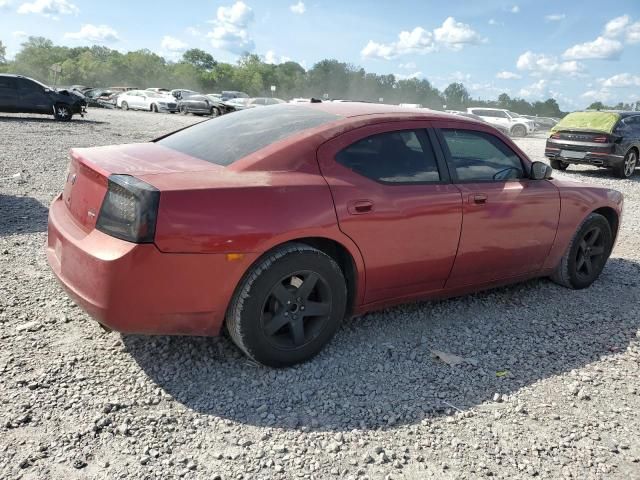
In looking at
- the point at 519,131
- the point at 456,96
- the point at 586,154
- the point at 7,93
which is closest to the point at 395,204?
the point at 586,154

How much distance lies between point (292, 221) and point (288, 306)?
0.51 metres

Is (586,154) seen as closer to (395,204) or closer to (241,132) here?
(395,204)

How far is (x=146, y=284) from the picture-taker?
2.62m

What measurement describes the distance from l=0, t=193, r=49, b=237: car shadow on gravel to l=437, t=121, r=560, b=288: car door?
415 centimetres

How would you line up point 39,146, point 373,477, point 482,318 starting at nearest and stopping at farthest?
1. point 373,477
2. point 482,318
3. point 39,146

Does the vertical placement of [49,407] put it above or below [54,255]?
below

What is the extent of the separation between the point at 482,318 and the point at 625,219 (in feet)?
17.9

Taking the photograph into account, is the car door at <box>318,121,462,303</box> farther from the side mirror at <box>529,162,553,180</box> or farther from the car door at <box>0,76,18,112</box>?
the car door at <box>0,76,18,112</box>

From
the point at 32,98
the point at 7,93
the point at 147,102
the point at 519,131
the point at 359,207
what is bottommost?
the point at 147,102

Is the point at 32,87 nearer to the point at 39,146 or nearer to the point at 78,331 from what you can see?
the point at 39,146

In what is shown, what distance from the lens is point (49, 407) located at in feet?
8.58

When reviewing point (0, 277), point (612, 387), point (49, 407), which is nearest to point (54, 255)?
point (49, 407)

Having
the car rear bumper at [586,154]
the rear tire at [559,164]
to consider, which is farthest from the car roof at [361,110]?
the rear tire at [559,164]

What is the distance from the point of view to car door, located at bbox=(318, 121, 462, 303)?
3186 mm
